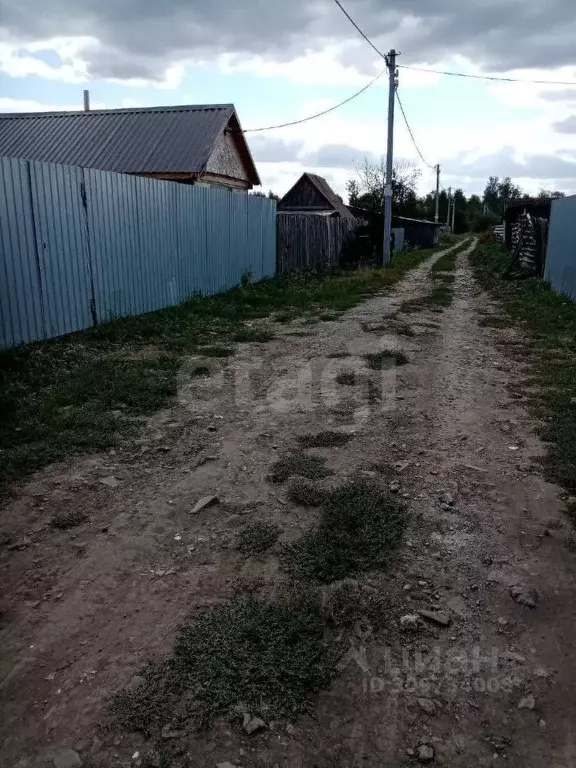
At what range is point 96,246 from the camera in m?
7.48

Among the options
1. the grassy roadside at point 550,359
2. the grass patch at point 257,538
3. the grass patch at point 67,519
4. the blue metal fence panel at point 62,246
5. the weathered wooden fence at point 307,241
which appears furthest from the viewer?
the weathered wooden fence at point 307,241

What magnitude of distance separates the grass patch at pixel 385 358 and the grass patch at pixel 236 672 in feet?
13.5

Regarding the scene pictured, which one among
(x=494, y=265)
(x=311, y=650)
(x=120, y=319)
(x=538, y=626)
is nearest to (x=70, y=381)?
(x=120, y=319)

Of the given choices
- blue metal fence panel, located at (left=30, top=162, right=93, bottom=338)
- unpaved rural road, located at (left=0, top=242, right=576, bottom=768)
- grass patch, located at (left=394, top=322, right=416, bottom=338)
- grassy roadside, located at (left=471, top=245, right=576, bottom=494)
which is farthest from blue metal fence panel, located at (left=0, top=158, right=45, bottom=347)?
grassy roadside, located at (left=471, top=245, right=576, bottom=494)

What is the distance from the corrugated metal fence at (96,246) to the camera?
605 centimetres

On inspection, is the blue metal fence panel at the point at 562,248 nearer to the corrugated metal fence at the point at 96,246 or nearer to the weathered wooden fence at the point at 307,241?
the weathered wooden fence at the point at 307,241

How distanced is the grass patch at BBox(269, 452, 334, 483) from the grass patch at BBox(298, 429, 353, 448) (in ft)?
0.69

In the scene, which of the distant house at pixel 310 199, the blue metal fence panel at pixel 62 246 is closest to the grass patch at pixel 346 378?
the blue metal fence panel at pixel 62 246

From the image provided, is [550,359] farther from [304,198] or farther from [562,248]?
[304,198]

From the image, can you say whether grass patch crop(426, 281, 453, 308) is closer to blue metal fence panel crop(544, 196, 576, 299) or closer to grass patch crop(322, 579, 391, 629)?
blue metal fence panel crop(544, 196, 576, 299)

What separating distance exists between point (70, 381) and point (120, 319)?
2.66 meters

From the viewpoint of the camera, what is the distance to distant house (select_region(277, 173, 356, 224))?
104 feet

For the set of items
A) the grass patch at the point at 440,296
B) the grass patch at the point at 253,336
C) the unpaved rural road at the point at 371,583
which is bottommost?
the unpaved rural road at the point at 371,583

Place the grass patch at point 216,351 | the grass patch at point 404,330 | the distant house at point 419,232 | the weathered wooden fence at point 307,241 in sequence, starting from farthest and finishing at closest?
the distant house at point 419,232
the weathered wooden fence at point 307,241
the grass patch at point 404,330
the grass patch at point 216,351
